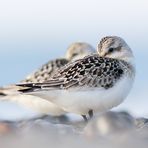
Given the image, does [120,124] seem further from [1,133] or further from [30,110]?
[30,110]

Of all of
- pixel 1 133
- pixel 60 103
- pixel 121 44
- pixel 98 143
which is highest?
pixel 121 44

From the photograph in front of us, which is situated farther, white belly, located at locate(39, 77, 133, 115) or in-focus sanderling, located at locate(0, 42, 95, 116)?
in-focus sanderling, located at locate(0, 42, 95, 116)

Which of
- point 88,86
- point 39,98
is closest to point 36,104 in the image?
point 39,98

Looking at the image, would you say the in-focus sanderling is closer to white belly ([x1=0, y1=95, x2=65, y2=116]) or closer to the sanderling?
white belly ([x1=0, y1=95, x2=65, y2=116])

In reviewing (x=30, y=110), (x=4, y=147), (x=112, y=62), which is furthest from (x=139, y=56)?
(x=4, y=147)

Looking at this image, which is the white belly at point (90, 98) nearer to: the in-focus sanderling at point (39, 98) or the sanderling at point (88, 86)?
the sanderling at point (88, 86)

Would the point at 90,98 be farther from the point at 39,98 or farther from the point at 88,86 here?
the point at 39,98

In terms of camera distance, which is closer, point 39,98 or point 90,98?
point 90,98

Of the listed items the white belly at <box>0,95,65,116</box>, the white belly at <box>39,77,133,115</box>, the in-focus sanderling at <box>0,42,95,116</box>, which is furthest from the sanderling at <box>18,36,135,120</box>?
the white belly at <box>0,95,65,116</box>
